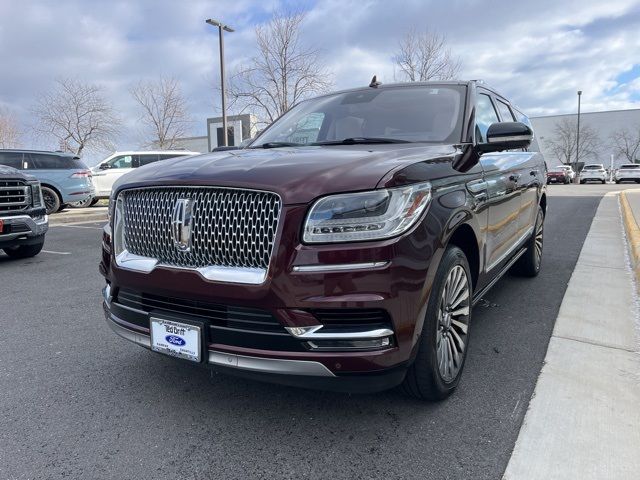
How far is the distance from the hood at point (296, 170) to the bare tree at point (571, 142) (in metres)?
62.3

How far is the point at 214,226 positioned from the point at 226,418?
1.04 metres

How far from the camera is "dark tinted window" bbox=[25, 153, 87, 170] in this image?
1320cm

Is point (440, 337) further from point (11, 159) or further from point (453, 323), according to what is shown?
point (11, 159)

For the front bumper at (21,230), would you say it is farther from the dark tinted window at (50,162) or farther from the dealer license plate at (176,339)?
the dark tinted window at (50,162)

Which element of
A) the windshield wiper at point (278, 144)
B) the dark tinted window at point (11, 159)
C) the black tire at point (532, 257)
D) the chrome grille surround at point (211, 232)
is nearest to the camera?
the chrome grille surround at point (211, 232)

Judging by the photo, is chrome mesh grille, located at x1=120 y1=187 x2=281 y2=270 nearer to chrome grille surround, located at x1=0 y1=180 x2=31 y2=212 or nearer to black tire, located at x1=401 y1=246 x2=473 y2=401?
black tire, located at x1=401 y1=246 x2=473 y2=401

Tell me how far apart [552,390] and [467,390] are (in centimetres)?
47

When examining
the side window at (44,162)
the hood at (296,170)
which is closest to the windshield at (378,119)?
the hood at (296,170)

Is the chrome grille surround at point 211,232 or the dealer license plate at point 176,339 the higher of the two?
the chrome grille surround at point 211,232

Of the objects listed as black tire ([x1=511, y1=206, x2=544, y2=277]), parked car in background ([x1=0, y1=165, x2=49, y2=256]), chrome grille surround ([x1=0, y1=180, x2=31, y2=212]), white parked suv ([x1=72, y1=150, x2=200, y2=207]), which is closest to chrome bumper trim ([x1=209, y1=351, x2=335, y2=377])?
black tire ([x1=511, y1=206, x2=544, y2=277])

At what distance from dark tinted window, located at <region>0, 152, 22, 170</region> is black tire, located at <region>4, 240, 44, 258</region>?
251 inches

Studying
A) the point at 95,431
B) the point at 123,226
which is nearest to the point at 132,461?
the point at 95,431

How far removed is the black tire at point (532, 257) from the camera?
17.3 feet

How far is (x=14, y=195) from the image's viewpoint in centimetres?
666
